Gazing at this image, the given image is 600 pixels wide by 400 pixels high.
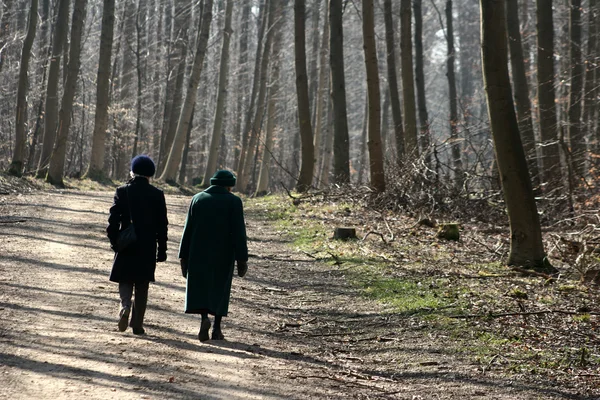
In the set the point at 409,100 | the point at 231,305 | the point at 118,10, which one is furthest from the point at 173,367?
the point at 118,10

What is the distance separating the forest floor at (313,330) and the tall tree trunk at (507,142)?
0.70 metres

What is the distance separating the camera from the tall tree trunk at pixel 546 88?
17969mm

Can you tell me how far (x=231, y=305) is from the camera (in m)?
9.50

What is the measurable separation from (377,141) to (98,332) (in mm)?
12979

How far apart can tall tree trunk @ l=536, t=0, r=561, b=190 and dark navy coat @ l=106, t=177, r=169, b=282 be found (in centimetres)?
1217

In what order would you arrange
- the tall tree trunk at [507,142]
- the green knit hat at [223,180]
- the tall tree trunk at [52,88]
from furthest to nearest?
the tall tree trunk at [52,88]
the tall tree trunk at [507,142]
the green knit hat at [223,180]

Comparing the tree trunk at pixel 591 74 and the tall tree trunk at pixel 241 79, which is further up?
the tall tree trunk at pixel 241 79

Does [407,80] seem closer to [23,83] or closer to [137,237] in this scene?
[23,83]

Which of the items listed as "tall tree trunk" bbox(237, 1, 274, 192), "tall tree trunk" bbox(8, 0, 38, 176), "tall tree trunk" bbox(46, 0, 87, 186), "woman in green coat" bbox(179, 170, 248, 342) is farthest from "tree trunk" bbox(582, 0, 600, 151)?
"tall tree trunk" bbox(8, 0, 38, 176)

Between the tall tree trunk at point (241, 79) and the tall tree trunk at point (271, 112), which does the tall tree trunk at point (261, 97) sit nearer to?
the tall tree trunk at point (271, 112)

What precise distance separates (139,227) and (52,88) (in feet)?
59.3

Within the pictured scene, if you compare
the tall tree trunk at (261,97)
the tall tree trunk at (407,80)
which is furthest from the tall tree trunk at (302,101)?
the tall tree trunk at (261,97)

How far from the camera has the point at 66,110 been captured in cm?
2367

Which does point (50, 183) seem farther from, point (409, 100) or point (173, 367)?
point (173, 367)
